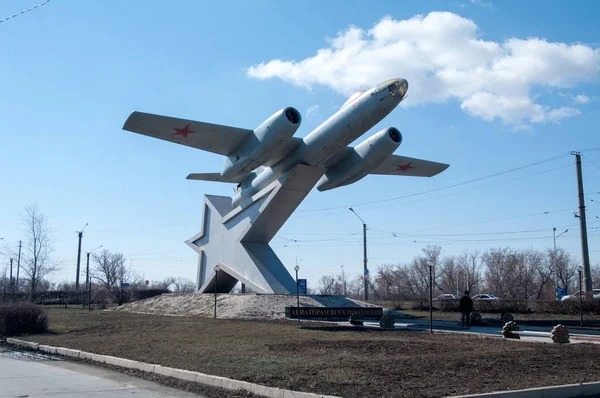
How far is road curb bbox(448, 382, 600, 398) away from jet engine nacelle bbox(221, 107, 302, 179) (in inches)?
650

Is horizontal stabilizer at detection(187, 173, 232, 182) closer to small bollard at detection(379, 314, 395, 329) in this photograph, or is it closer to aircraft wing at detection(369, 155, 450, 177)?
aircraft wing at detection(369, 155, 450, 177)

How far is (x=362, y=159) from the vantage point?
2658 centimetres

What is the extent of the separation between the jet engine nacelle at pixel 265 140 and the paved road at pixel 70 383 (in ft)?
43.1

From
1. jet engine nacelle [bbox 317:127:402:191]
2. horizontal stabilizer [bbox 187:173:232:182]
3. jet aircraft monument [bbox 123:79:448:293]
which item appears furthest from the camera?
horizontal stabilizer [bbox 187:173:232:182]

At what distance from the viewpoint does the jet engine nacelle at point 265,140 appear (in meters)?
23.2

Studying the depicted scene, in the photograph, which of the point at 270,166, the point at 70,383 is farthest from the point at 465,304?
the point at 70,383

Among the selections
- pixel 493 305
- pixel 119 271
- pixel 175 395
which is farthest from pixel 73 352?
pixel 119 271

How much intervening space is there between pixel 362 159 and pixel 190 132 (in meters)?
7.95

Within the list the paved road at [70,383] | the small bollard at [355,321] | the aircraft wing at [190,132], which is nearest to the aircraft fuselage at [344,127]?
the aircraft wing at [190,132]

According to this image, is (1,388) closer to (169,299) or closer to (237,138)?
(237,138)

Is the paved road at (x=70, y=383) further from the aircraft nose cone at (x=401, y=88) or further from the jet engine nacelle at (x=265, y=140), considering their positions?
the aircraft nose cone at (x=401, y=88)

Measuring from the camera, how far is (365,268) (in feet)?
158

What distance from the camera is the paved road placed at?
8.73 meters

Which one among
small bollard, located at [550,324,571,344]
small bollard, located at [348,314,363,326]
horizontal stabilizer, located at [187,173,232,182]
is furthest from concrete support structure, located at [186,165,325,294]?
small bollard, located at [550,324,571,344]
